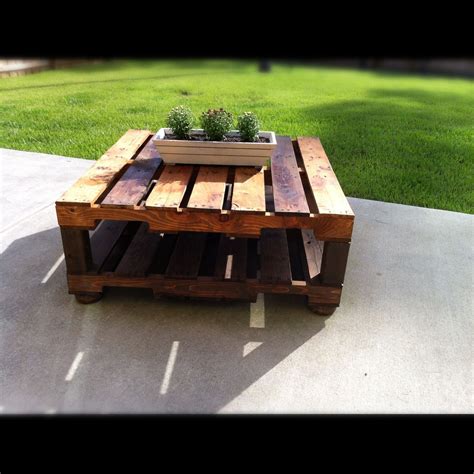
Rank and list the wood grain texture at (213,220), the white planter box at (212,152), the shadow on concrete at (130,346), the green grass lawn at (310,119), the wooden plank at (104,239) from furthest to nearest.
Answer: the green grass lawn at (310,119), the wooden plank at (104,239), the white planter box at (212,152), the wood grain texture at (213,220), the shadow on concrete at (130,346)

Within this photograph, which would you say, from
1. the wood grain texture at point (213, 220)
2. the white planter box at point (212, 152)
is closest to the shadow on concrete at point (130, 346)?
the wood grain texture at point (213, 220)

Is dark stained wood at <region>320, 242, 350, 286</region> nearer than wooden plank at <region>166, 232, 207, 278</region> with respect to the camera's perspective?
Yes

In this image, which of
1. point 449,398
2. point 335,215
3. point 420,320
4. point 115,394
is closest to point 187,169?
point 335,215

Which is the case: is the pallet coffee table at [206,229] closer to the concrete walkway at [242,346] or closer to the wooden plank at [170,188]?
the wooden plank at [170,188]

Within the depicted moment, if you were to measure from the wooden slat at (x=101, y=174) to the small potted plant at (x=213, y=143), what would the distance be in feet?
0.92

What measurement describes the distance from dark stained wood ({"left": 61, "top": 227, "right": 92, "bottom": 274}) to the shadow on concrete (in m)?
0.19

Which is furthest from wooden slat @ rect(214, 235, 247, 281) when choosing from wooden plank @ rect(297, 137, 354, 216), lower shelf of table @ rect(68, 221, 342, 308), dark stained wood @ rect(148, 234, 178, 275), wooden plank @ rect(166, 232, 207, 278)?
wooden plank @ rect(297, 137, 354, 216)

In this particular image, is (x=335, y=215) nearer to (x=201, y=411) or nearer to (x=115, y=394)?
(x=201, y=411)

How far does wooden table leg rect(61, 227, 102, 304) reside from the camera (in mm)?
1971

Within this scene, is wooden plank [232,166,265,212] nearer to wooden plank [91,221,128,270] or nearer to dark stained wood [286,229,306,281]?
dark stained wood [286,229,306,281]

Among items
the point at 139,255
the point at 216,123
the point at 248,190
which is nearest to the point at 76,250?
the point at 139,255

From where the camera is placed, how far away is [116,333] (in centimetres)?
192

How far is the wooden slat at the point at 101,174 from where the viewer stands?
6.31ft

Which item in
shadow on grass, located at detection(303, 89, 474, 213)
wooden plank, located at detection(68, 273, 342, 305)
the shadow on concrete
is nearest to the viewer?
the shadow on concrete
